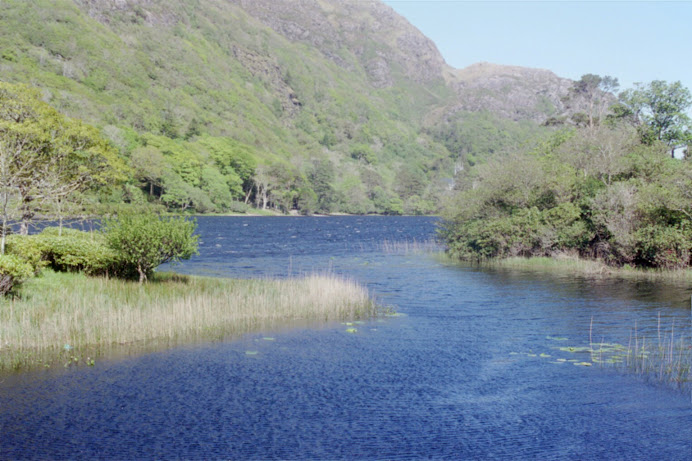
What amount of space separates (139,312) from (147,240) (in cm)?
618

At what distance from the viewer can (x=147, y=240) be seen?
26656 millimetres

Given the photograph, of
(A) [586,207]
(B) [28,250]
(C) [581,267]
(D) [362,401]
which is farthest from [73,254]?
(A) [586,207]

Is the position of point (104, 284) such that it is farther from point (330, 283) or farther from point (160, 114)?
point (160, 114)

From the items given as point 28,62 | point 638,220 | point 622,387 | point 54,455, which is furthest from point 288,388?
point 28,62

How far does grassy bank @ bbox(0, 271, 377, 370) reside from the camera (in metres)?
18.3

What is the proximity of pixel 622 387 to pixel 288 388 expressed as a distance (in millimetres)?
9214

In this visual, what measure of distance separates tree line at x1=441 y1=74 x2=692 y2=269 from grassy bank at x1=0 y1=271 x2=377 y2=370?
77.2ft

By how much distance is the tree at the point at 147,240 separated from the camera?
26.6 metres

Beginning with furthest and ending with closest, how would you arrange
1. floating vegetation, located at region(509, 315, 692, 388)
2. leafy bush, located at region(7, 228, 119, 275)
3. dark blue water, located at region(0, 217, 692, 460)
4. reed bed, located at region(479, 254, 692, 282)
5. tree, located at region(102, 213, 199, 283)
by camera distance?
reed bed, located at region(479, 254, 692, 282)
leafy bush, located at region(7, 228, 119, 275)
tree, located at region(102, 213, 199, 283)
floating vegetation, located at region(509, 315, 692, 388)
dark blue water, located at region(0, 217, 692, 460)

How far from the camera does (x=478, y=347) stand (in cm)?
2102

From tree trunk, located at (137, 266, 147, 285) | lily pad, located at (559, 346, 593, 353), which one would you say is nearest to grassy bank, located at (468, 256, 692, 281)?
lily pad, located at (559, 346, 593, 353)

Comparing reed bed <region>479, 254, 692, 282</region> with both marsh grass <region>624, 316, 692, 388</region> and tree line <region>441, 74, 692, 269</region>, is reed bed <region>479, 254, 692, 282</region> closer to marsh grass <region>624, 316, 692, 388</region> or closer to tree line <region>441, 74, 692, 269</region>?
tree line <region>441, 74, 692, 269</region>

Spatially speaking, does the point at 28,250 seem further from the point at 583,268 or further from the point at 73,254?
the point at 583,268

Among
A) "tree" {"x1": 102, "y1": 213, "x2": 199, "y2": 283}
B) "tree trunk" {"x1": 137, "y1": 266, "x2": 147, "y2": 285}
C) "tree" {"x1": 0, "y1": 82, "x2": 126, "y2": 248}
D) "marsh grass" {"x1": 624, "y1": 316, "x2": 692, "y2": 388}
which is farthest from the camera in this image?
"tree" {"x1": 0, "y1": 82, "x2": 126, "y2": 248}
